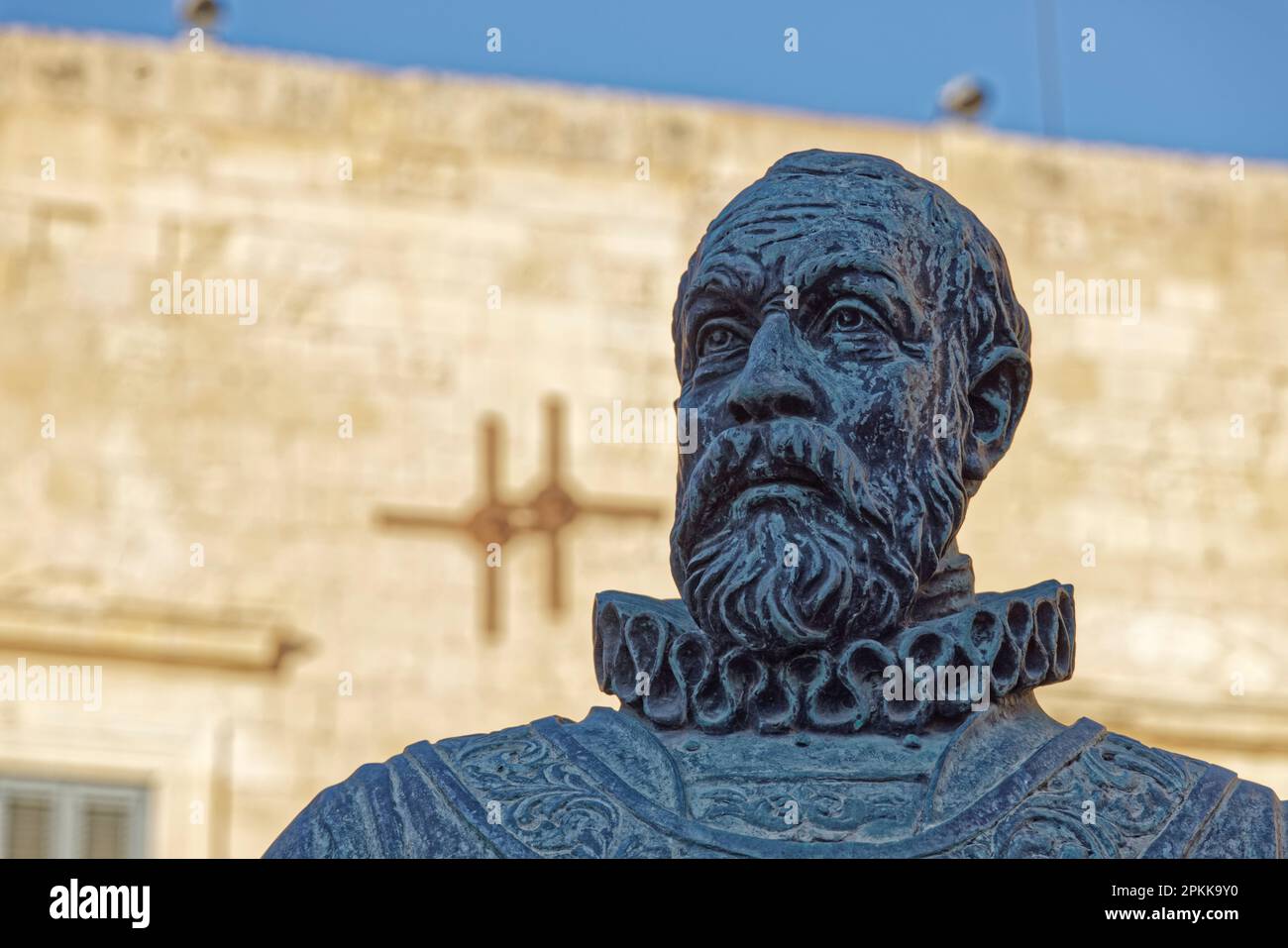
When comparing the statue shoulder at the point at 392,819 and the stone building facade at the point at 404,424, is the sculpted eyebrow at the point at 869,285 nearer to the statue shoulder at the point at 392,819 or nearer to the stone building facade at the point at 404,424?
the statue shoulder at the point at 392,819

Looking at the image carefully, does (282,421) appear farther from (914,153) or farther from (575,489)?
(914,153)

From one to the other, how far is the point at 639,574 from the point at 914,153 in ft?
7.34

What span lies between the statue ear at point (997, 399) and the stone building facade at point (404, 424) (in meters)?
11.8

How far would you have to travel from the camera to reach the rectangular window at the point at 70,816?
59.0 feet

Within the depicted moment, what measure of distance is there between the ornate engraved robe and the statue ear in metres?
0.32

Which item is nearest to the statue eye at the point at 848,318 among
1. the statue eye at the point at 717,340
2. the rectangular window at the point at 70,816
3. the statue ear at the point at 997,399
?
the statue eye at the point at 717,340

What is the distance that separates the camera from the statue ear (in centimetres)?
643

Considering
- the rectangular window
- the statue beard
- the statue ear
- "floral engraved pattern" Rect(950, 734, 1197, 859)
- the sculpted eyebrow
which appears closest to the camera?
"floral engraved pattern" Rect(950, 734, 1197, 859)

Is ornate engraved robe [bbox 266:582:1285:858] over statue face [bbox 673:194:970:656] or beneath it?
beneath

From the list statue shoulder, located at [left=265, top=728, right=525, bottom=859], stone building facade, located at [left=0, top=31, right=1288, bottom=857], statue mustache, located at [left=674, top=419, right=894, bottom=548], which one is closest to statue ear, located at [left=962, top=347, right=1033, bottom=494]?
statue mustache, located at [left=674, top=419, right=894, bottom=548]

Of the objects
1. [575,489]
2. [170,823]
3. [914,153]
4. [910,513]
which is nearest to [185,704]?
[170,823]

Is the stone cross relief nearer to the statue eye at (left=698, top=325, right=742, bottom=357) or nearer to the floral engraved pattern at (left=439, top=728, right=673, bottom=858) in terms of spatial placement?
the statue eye at (left=698, top=325, right=742, bottom=357)

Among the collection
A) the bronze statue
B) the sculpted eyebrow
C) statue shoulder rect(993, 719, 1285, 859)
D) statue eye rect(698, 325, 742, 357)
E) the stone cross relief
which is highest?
the stone cross relief

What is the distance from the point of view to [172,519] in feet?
61.7
